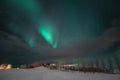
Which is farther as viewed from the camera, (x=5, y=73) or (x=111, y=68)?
(x=111, y=68)

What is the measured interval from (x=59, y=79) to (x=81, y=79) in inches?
149

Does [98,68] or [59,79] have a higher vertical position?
[98,68]

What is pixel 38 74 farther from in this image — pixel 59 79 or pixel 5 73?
pixel 5 73

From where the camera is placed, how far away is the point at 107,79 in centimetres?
2283

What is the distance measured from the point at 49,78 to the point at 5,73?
7.65 m

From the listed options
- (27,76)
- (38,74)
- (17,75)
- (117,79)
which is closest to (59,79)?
(38,74)

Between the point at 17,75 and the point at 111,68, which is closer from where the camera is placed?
the point at 17,75

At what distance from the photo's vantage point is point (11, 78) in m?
19.2

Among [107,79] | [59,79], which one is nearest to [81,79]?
[59,79]

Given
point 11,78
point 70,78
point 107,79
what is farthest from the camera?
point 107,79

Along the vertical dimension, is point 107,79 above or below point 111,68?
below

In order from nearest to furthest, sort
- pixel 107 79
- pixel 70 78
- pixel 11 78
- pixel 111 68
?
pixel 11 78 → pixel 70 78 → pixel 107 79 → pixel 111 68

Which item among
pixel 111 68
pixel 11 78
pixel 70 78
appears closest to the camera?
pixel 11 78

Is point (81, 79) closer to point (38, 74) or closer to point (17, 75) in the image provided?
point (38, 74)
